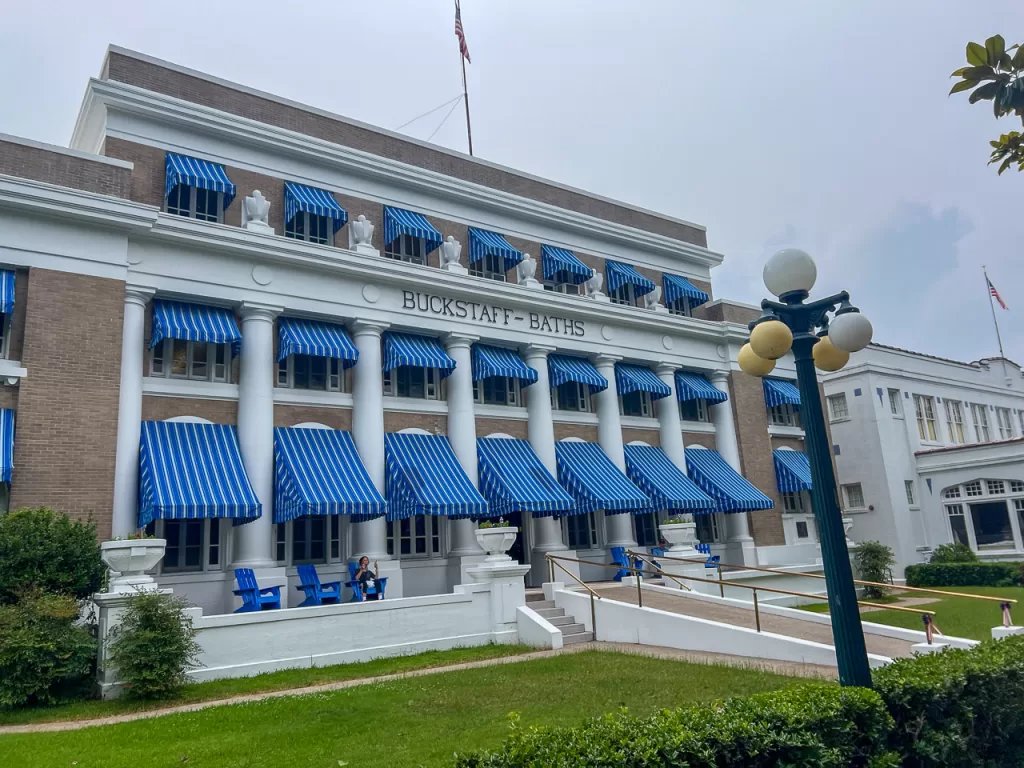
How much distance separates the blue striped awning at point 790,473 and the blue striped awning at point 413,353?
14274 millimetres

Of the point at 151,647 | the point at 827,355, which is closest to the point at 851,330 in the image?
the point at 827,355

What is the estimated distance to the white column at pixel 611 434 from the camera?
2433cm

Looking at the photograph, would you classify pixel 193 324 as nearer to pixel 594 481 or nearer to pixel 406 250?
pixel 406 250

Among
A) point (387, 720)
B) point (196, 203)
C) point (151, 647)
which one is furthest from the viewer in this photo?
point (196, 203)

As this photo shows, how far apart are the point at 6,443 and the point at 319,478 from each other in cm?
613

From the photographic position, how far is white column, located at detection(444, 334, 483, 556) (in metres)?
21.0

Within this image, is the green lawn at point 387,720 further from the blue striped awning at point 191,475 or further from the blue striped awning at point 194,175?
the blue striped awning at point 194,175

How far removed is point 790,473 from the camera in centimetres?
2883

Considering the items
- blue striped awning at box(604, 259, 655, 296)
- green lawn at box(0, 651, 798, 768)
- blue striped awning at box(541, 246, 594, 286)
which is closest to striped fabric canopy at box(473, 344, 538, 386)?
A: blue striped awning at box(541, 246, 594, 286)

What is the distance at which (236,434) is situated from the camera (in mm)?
18203

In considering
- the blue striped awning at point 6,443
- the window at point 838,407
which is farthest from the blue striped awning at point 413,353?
the window at point 838,407

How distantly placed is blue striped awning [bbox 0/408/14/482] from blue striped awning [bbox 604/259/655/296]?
18.7 metres

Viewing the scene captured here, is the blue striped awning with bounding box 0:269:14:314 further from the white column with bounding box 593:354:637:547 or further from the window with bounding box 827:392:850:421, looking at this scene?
the window with bounding box 827:392:850:421

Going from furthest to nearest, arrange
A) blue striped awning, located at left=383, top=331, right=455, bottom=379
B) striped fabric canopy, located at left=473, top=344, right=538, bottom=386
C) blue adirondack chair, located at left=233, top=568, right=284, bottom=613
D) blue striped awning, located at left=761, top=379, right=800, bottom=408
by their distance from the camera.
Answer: blue striped awning, located at left=761, top=379, right=800, bottom=408
striped fabric canopy, located at left=473, top=344, right=538, bottom=386
blue striped awning, located at left=383, top=331, right=455, bottom=379
blue adirondack chair, located at left=233, top=568, right=284, bottom=613
